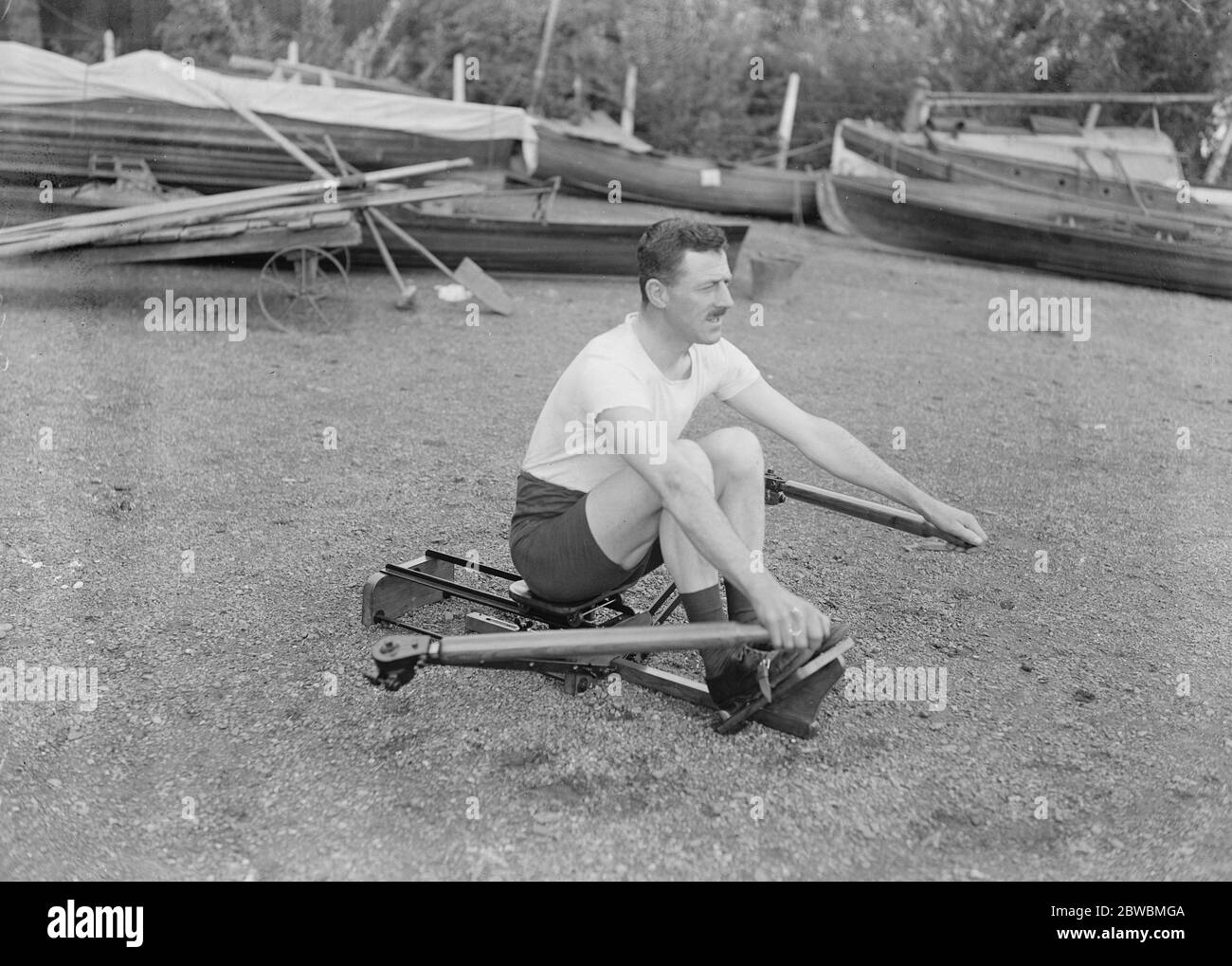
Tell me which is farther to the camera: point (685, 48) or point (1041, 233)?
point (685, 48)

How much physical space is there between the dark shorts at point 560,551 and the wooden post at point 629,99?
1494 centimetres

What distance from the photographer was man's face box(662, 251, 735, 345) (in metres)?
3.29

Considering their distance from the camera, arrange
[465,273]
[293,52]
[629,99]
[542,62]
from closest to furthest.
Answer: [465,273] < [542,62] < [293,52] < [629,99]

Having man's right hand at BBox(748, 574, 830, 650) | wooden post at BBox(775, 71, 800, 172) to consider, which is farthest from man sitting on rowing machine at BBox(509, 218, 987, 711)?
wooden post at BBox(775, 71, 800, 172)

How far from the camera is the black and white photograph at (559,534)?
116 inches

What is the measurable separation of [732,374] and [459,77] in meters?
14.5

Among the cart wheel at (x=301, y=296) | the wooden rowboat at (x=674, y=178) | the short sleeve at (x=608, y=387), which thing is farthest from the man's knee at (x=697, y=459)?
the wooden rowboat at (x=674, y=178)

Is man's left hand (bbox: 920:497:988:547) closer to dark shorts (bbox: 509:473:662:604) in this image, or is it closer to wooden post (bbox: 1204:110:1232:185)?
dark shorts (bbox: 509:473:662:604)

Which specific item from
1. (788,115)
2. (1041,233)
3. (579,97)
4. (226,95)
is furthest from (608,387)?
(788,115)

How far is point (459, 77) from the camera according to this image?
16812mm

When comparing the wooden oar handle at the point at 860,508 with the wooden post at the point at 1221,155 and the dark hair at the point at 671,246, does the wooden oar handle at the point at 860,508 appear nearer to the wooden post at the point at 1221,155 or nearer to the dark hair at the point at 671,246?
the dark hair at the point at 671,246

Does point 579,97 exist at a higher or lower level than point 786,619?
higher

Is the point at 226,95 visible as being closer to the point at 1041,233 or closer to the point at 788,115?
the point at 1041,233

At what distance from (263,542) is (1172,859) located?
135 inches
